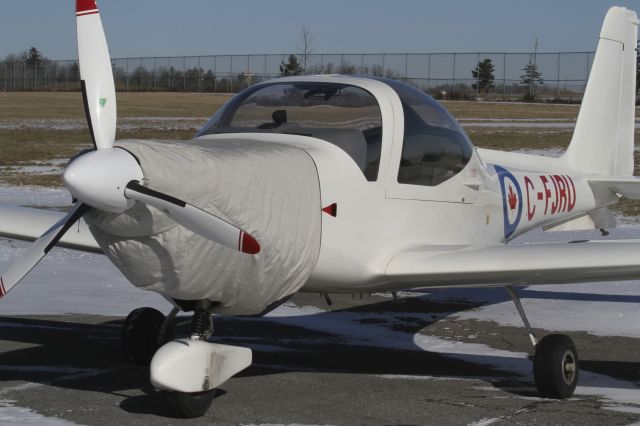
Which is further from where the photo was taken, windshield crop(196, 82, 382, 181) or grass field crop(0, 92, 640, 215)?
grass field crop(0, 92, 640, 215)

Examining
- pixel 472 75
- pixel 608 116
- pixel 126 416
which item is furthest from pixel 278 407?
pixel 472 75

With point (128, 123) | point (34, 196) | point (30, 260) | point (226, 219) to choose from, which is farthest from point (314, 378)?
point (128, 123)

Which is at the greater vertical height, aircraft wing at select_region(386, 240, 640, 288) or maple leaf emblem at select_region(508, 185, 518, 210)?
maple leaf emblem at select_region(508, 185, 518, 210)

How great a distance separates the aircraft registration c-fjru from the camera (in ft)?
19.5

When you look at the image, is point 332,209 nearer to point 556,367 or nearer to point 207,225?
point 207,225

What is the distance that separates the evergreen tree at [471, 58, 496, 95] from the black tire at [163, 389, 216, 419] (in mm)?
72568

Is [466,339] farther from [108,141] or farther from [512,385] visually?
[108,141]

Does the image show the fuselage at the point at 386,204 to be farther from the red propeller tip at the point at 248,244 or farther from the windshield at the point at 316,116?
the red propeller tip at the point at 248,244

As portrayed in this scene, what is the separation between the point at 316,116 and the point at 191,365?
200cm

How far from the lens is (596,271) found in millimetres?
7332

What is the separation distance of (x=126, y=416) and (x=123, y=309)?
4036mm

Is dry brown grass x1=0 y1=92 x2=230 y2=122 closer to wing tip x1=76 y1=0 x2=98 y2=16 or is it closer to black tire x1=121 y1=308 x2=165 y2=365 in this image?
black tire x1=121 y1=308 x2=165 y2=365

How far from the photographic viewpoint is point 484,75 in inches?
3095

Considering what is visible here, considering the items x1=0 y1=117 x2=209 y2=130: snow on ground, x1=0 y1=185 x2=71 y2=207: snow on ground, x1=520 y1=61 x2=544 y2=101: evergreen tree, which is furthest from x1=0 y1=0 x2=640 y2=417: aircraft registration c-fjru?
x1=520 y1=61 x2=544 y2=101: evergreen tree
